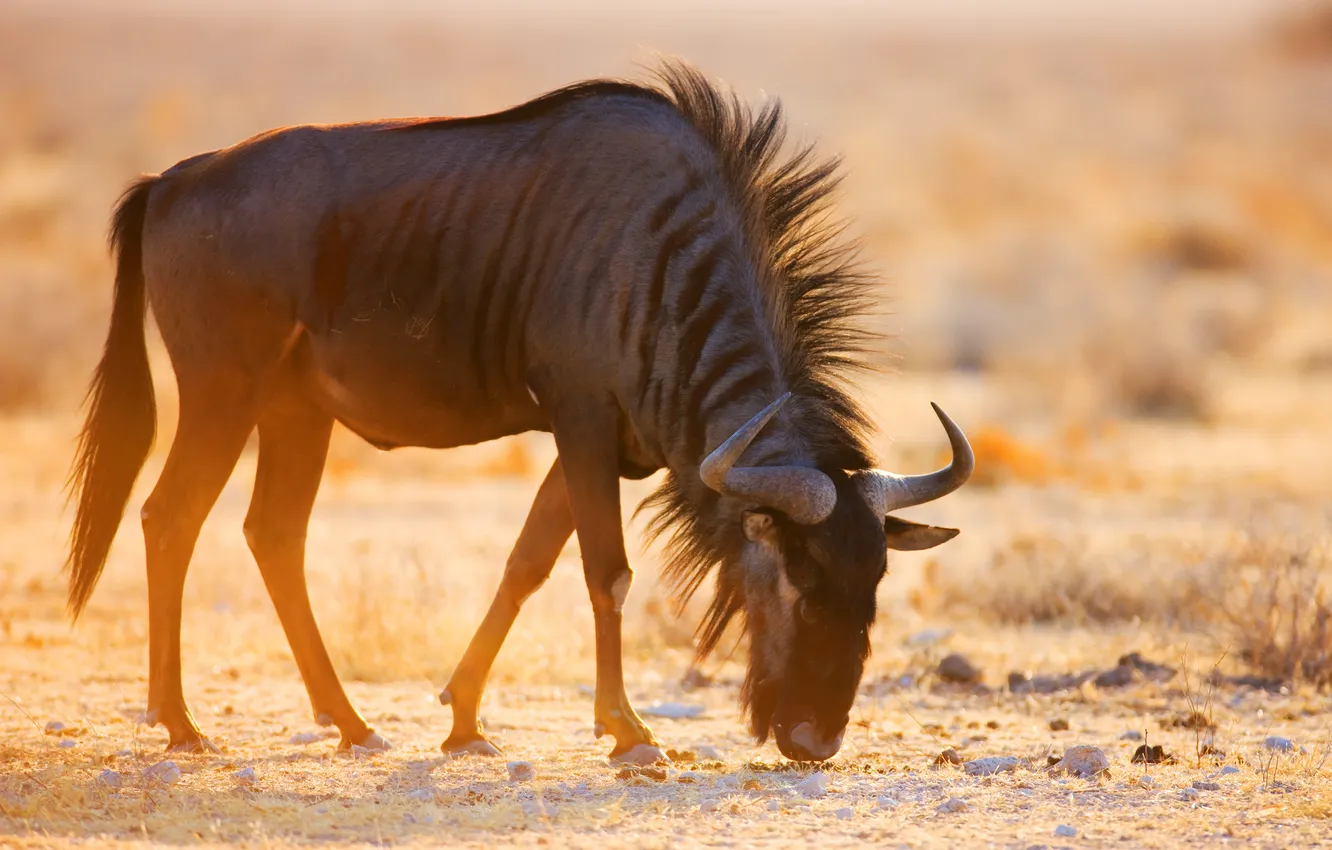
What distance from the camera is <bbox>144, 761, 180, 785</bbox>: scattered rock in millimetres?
5574

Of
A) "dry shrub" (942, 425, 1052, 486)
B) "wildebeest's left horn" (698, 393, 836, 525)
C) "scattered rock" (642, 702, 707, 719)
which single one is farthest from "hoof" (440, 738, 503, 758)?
"dry shrub" (942, 425, 1052, 486)

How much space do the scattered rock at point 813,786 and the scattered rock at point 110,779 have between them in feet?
7.17

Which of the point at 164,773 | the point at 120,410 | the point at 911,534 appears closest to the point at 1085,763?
the point at 911,534

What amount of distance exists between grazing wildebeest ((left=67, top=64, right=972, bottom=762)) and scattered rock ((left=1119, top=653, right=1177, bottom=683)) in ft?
7.45

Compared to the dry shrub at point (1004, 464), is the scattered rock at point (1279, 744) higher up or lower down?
lower down

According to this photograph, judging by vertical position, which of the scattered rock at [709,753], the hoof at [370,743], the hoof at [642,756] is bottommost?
the hoof at [370,743]

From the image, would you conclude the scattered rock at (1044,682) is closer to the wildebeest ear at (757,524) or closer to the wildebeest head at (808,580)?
the wildebeest head at (808,580)

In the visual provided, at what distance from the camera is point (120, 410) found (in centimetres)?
690

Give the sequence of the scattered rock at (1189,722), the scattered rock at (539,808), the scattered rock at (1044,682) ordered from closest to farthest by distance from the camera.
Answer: the scattered rock at (539,808), the scattered rock at (1189,722), the scattered rock at (1044,682)

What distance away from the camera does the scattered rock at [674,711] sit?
719cm

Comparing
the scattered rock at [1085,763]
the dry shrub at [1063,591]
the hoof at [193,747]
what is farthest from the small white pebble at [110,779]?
the dry shrub at [1063,591]

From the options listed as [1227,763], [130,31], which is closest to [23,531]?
[1227,763]

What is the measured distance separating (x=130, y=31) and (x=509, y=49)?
17.2 meters

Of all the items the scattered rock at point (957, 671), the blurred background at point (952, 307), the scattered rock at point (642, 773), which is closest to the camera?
the scattered rock at point (642, 773)
